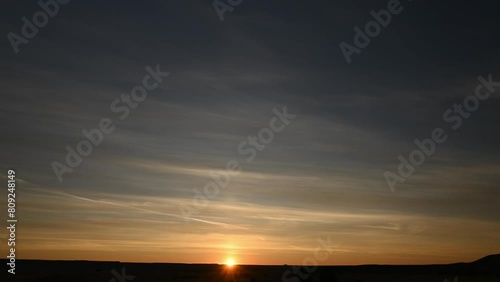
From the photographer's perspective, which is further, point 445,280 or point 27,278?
point 445,280

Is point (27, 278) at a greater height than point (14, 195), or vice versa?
point (27, 278)

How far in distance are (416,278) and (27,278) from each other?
2283 inches

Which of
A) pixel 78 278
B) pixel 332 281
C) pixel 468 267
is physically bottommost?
pixel 332 281

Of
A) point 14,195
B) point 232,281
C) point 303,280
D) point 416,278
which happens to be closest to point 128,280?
point 232,281

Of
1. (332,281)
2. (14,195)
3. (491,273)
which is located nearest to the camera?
(14,195)

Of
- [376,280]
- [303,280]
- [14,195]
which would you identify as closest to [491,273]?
[376,280]

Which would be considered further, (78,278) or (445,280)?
(445,280)

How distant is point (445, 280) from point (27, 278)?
59778 millimetres

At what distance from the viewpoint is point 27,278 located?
79750 mm

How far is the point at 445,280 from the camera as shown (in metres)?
94.1

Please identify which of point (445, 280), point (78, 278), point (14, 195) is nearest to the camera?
point (14, 195)

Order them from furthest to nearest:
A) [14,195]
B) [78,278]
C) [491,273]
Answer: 1. [491,273]
2. [78,278]
3. [14,195]

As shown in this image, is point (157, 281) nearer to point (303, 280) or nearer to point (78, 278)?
point (78, 278)

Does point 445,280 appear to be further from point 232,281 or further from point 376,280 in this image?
point 232,281
